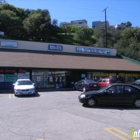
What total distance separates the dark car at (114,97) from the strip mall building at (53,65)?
13.5 m

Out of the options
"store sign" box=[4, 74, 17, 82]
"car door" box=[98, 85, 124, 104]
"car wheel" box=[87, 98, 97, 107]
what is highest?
"store sign" box=[4, 74, 17, 82]

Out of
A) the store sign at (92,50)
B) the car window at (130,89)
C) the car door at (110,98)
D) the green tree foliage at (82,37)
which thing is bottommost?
the car door at (110,98)

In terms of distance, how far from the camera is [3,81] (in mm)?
24312

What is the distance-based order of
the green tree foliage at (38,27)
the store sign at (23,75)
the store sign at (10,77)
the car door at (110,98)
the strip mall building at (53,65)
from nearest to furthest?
the car door at (110,98) → the store sign at (10,77) → the strip mall building at (53,65) → the store sign at (23,75) → the green tree foliage at (38,27)

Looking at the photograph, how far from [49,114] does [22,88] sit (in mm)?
8134

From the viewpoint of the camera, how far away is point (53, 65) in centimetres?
2578

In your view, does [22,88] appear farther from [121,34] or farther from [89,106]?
[121,34]

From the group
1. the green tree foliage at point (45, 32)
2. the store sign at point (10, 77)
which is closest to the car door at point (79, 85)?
the store sign at point (10, 77)

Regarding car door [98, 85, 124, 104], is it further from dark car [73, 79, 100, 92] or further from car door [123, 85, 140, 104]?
dark car [73, 79, 100, 92]

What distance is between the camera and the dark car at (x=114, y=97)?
464 inches

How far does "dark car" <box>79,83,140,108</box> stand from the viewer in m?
11.8

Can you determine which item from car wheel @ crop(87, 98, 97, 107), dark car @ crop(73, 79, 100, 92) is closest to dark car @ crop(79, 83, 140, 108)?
car wheel @ crop(87, 98, 97, 107)

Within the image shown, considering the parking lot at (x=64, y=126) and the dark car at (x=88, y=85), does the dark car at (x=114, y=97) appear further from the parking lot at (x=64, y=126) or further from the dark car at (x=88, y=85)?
the dark car at (x=88, y=85)

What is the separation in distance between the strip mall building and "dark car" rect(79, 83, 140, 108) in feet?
44.3
